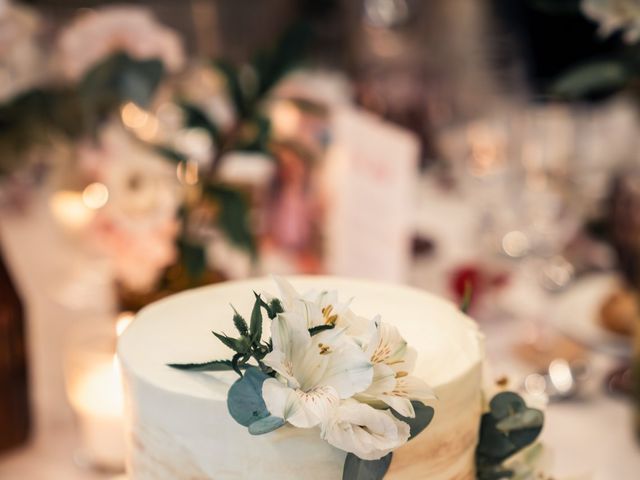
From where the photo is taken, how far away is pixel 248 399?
0.40 meters

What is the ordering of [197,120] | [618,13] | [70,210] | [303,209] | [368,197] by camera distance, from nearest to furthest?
[618,13] → [197,120] → [368,197] → [303,209] → [70,210]

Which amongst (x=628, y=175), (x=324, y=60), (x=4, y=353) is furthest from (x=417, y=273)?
(x=324, y=60)

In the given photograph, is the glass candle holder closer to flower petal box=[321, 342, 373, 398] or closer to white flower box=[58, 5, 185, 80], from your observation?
white flower box=[58, 5, 185, 80]

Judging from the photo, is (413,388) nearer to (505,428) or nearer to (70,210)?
(505,428)

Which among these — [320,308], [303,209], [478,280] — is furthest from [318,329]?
[303,209]

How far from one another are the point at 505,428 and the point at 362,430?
0.46 feet

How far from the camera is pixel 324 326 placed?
1.32 feet

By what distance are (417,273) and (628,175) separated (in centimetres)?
35

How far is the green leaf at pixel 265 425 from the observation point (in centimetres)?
39

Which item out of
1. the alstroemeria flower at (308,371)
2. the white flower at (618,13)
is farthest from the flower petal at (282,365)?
the white flower at (618,13)

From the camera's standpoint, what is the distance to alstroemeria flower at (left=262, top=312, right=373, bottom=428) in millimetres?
384

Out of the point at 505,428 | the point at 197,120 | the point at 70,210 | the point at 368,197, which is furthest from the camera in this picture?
the point at 70,210

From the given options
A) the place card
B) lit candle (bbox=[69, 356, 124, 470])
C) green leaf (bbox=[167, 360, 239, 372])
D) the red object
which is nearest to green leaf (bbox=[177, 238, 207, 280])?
lit candle (bbox=[69, 356, 124, 470])

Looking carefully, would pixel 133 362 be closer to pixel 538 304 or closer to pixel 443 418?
pixel 443 418
